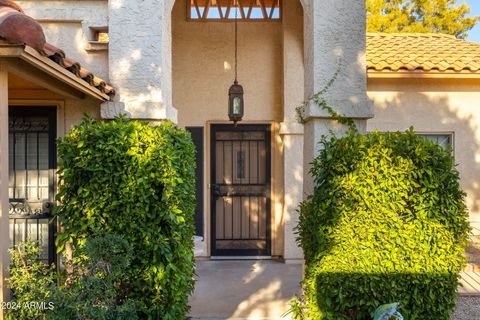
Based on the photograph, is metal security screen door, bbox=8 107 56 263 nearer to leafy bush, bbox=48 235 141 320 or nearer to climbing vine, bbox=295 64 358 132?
leafy bush, bbox=48 235 141 320

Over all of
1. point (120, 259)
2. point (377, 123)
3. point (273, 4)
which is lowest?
point (120, 259)

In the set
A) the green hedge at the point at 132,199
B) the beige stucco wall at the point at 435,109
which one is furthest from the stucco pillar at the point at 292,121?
the green hedge at the point at 132,199

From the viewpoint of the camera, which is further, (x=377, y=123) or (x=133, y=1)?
(x=377, y=123)

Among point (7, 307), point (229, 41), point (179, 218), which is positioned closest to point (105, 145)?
point (179, 218)

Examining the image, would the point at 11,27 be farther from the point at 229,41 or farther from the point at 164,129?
the point at 229,41

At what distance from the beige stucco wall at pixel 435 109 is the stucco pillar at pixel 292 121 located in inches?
58.8

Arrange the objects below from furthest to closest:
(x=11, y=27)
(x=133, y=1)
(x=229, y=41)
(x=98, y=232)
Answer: (x=229, y=41) → (x=133, y=1) → (x=98, y=232) → (x=11, y=27)

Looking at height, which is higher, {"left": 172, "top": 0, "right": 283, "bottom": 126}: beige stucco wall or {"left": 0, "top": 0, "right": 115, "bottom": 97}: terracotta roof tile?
{"left": 172, "top": 0, "right": 283, "bottom": 126}: beige stucco wall

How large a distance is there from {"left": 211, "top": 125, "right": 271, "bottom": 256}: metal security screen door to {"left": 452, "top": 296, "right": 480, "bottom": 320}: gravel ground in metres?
3.59

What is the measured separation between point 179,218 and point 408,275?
2343 mm

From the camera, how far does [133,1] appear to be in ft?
16.1

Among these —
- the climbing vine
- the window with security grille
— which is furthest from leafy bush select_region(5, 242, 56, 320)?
the window with security grille

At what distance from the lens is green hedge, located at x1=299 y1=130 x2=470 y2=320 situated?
4137 millimetres

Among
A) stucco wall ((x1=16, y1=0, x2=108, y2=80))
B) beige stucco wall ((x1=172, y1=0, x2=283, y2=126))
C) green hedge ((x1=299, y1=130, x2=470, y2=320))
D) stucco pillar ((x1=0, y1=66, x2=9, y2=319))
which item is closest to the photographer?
stucco pillar ((x1=0, y1=66, x2=9, y2=319))
